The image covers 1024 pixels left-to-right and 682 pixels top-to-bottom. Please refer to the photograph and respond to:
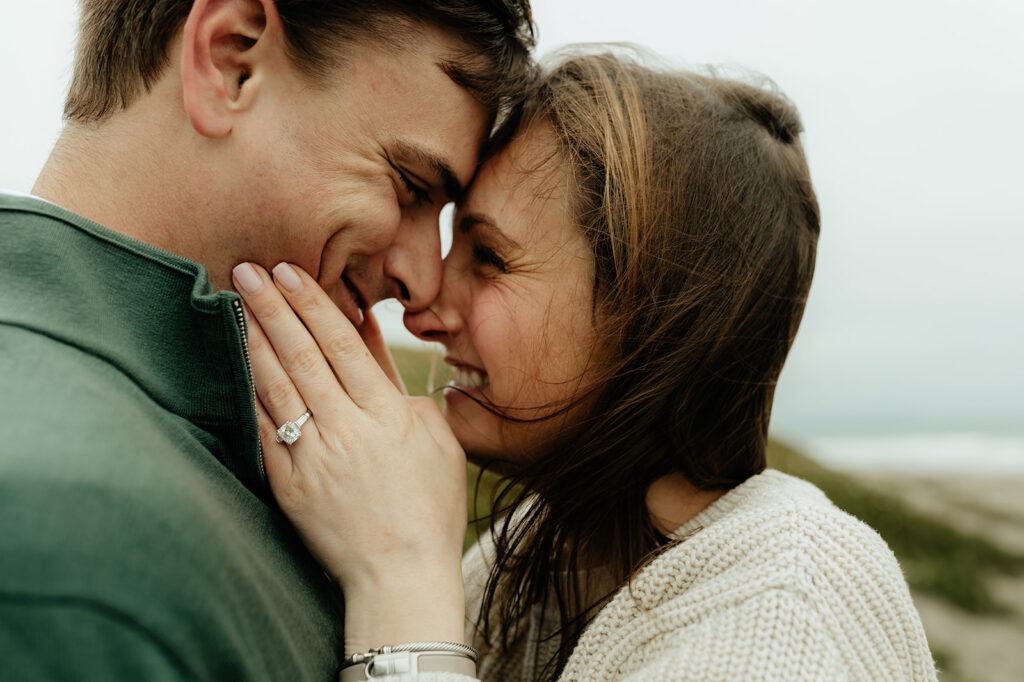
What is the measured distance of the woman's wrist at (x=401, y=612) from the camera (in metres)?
1.95

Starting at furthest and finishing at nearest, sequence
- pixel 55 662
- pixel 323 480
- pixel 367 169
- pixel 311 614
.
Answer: pixel 367 169, pixel 323 480, pixel 311 614, pixel 55 662

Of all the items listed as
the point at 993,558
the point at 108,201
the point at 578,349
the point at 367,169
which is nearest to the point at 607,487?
the point at 578,349

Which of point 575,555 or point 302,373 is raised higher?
point 302,373

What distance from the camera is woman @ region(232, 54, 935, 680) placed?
1.97 metres

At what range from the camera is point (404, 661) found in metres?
1.88

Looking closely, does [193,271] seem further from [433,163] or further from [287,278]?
[433,163]

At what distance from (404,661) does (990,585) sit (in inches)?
359

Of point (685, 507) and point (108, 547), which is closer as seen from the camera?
point (108, 547)

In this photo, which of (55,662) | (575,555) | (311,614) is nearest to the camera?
(55,662)

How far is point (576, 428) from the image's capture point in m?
2.54

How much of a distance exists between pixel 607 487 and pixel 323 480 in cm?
91

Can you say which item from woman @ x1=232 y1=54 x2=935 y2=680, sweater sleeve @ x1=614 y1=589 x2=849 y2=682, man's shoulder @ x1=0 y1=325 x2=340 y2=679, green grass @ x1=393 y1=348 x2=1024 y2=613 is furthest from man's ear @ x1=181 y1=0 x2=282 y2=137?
green grass @ x1=393 y1=348 x2=1024 y2=613

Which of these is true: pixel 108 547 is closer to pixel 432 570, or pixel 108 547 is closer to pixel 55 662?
pixel 55 662

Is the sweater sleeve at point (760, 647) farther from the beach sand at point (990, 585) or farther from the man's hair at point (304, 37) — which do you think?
the beach sand at point (990, 585)
